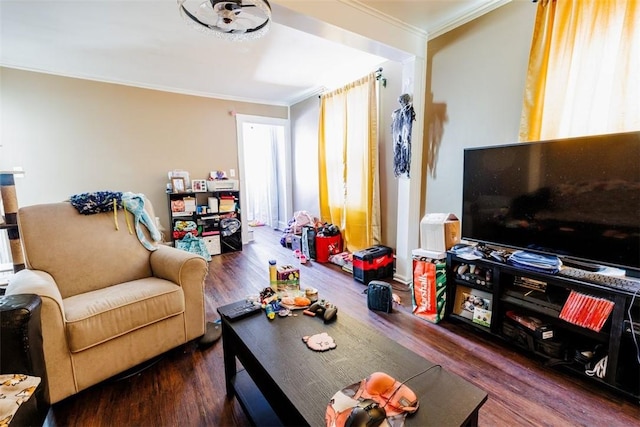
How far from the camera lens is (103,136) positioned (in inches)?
137

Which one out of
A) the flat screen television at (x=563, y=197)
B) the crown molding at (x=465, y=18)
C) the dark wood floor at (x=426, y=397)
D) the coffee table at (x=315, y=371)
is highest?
the crown molding at (x=465, y=18)

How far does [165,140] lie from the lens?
3873 millimetres

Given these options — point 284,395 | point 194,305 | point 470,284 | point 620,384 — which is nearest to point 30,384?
point 194,305

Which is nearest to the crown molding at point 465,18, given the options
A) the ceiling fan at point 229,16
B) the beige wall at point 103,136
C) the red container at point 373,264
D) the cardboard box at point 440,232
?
the cardboard box at point 440,232

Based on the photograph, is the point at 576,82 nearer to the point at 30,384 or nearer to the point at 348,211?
the point at 348,211

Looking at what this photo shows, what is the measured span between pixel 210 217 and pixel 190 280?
2.41 metres

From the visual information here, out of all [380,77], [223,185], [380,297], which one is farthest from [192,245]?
[380,77]

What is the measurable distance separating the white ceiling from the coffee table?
1916mm

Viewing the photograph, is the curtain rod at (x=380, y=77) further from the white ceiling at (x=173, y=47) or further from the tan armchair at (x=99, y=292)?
the tan armchair at (x=99, y=292)

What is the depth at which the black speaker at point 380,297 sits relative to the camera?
227 cm

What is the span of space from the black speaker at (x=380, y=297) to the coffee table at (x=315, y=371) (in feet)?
3.24

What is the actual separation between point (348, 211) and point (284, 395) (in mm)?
2831

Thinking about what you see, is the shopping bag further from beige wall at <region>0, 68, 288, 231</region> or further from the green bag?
beige wall at <region>0, 68, 288, 231</region>

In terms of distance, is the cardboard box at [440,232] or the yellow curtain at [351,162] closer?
the cardboard box at [440,232]
